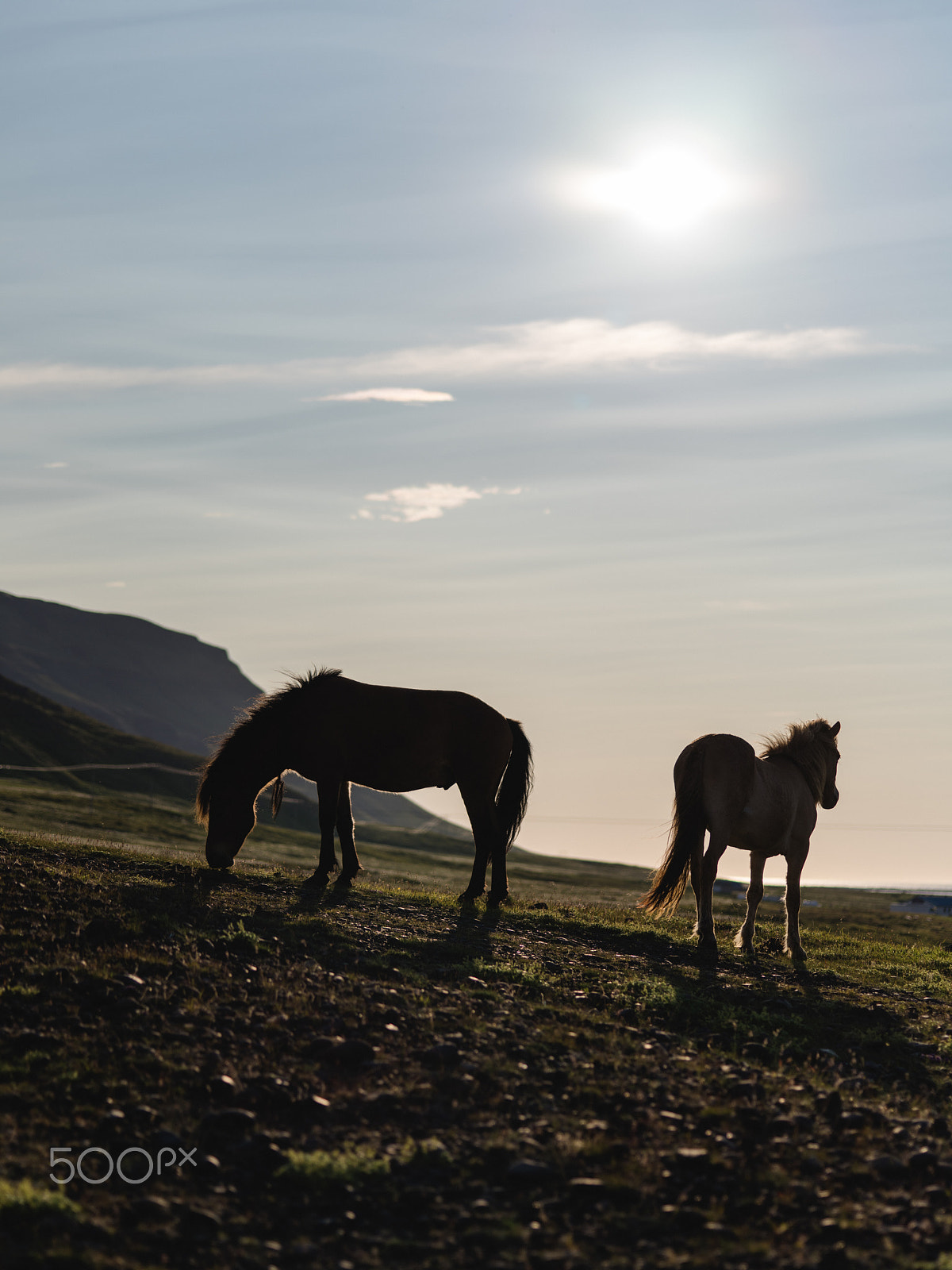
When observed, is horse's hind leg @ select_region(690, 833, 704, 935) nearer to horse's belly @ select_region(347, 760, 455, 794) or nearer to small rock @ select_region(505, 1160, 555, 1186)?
horse's belly @ select_region(347, 760, 455, 794)

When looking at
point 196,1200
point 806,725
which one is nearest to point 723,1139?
point 196,1200

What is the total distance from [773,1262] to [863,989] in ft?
34.4

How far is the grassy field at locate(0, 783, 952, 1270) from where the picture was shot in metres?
6.96

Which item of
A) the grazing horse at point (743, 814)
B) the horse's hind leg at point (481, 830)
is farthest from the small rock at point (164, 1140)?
the horse's hind leg at point (481, 830)

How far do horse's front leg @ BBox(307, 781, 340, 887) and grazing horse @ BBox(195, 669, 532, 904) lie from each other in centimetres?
2

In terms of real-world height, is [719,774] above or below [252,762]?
above

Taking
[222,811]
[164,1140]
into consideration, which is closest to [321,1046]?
[164,1140]

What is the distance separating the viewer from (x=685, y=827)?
1784cm

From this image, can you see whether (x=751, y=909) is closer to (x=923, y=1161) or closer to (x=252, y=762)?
(x=252, y=762)

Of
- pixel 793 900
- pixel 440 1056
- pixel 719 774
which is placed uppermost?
pixel 719 774

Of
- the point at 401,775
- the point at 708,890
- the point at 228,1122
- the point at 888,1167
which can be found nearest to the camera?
the point at 888,1167

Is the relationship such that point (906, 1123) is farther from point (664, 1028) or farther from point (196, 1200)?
point (196, 1200)

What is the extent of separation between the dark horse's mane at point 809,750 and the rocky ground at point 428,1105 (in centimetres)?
546

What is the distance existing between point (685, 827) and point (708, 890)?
1078 millimetres
